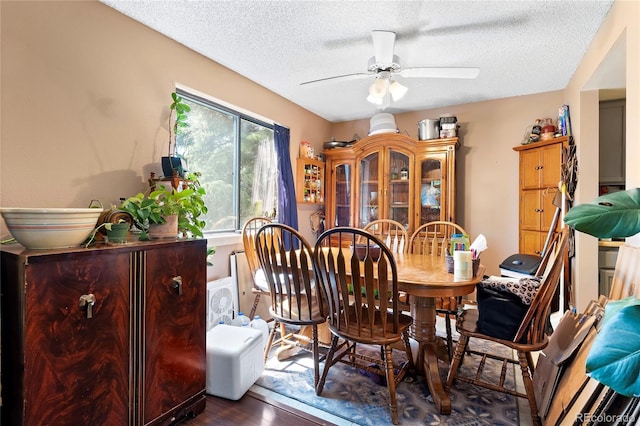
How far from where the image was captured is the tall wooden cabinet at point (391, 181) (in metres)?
3.40

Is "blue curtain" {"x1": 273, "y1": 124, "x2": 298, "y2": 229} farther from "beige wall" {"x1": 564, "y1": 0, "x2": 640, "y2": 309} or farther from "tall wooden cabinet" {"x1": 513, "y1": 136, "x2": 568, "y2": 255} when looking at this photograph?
"beige wall" {"x1": 564, "y1": 0, "x2": 640, "y2": 309}

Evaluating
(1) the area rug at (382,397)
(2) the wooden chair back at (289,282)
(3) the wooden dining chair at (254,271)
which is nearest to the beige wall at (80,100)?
(3) the wooden dining chair at (254,271)

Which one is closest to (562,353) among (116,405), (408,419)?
(408,419)

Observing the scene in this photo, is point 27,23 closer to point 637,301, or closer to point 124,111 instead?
point 124,111

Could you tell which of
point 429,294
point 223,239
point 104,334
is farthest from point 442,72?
point 104,334

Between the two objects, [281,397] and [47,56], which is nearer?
[47,56]

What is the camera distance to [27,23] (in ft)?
4.88

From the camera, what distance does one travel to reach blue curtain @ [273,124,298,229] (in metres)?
3.27

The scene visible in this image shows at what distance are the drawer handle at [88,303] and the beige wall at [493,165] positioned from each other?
3.54m

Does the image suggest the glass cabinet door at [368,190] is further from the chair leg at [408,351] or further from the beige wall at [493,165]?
the chair leg at [408,351]

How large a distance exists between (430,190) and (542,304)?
82.9 inches

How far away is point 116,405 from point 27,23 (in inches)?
73.5

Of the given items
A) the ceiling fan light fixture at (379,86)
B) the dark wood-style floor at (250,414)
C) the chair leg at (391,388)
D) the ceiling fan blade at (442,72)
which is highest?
the ceiling fan blade at (442,72)

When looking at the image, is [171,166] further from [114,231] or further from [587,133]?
[587,133]
